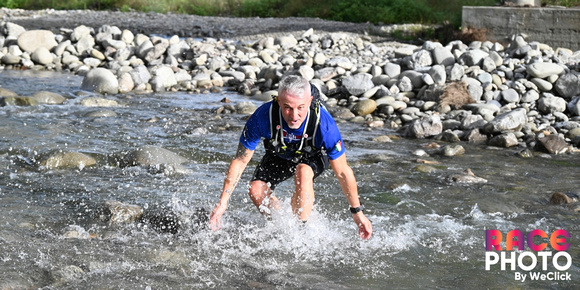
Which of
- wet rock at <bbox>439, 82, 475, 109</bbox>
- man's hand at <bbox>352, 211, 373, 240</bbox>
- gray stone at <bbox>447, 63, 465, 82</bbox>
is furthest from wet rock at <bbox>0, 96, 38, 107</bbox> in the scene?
man's hand at <bbox>352, 211, 373, 240</bbox>

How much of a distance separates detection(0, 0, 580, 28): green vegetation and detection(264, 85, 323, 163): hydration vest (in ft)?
57.3

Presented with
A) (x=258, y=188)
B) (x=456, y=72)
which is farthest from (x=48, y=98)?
(x=258, y=188)

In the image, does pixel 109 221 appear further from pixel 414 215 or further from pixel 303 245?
pixel 414 215

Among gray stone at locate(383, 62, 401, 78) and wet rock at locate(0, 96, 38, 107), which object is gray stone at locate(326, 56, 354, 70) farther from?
wet rock at locate(0, 96, 38, 107)

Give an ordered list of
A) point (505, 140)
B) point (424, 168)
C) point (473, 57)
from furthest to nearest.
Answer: point (473, 57)
point (505, 140)
point (424, 168)

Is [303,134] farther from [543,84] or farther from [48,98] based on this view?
[48,98]

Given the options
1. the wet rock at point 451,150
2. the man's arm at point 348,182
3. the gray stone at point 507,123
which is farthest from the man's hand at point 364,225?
the gray stone at point 507,123

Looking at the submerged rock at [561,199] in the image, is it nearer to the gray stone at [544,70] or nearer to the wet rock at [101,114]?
the gray stone at [544,70]

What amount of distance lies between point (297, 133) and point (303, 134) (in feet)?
0.17

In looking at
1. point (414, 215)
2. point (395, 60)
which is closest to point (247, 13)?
point (395, 60)

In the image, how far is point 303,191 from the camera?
572 centimetres

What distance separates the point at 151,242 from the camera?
581 centimetres

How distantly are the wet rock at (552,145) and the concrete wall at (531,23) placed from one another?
315 inches

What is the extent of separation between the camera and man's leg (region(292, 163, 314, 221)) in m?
5.66
